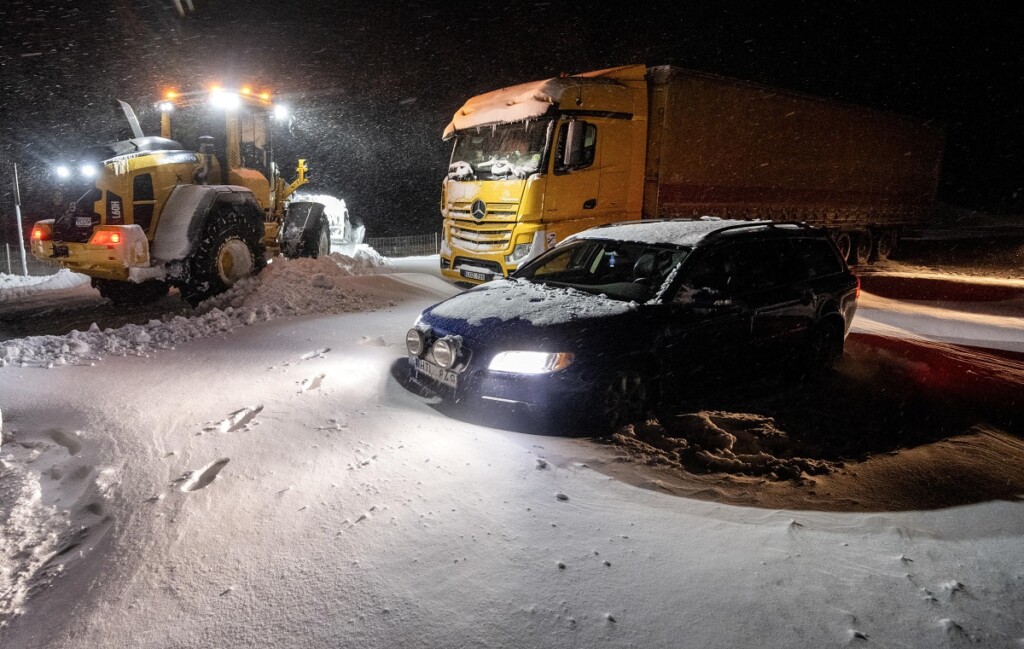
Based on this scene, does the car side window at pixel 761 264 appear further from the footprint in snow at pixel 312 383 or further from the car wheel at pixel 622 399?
the footprint in snow at pixel 312 383

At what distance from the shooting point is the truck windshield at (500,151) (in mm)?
9133

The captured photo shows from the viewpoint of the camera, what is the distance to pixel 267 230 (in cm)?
1100

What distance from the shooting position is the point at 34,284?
453 inches

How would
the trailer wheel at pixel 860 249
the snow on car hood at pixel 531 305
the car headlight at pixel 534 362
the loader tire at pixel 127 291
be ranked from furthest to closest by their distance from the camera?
the trailer wheel at pixel 860 249 < the loader tire at pixel 127 291 < the snow on car hood at pixel 531 305 < the car headlight at pixel 534 362

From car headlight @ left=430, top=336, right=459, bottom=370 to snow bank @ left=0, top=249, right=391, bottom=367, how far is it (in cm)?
345

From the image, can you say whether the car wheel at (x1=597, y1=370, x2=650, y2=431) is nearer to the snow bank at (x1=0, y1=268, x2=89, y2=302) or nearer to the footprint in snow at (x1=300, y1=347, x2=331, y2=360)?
the footprint in snow at (x1=300, y1=347, x2=331, y2=360)

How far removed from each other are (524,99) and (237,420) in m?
6.85

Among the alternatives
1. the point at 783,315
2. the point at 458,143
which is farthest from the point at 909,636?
the point at 458,143

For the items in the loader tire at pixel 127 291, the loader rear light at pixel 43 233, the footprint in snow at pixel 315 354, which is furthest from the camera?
the loader tire at pixel 127 291

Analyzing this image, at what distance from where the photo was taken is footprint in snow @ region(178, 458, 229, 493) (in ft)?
11.1

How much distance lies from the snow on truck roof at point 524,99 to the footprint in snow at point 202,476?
7.09 meters

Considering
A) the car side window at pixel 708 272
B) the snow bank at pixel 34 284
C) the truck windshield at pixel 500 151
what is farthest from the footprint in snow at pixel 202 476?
the snow bank at pixel 34 284

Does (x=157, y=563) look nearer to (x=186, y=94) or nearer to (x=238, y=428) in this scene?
(x=238, y=428)

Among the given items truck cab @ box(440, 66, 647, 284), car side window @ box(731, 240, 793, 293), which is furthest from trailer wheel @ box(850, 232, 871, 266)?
car side window @ box(731, 240, 793, 293)
